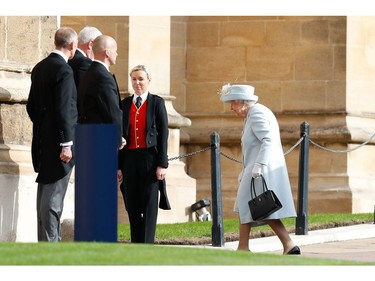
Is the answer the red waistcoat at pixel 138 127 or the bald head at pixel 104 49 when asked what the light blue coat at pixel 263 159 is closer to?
the red waistcoat at pixel 138 127

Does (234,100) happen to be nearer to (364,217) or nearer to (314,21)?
(364,217)

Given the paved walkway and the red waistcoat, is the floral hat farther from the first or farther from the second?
the paved walkway

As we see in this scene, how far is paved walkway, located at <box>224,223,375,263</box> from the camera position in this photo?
15.2m

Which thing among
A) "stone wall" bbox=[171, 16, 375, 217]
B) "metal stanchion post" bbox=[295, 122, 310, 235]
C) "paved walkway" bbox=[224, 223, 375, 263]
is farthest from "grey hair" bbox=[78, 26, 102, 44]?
"stone wall" bbox=[171, 16, 375, 217]

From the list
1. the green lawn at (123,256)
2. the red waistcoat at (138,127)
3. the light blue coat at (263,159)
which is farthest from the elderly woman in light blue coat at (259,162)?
the green lawn at (123,256)

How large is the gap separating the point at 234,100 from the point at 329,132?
8791 millimetres

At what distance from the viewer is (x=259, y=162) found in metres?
14.3

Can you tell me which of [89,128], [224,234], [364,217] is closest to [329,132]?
[364,217]

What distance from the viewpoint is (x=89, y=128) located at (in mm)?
11609

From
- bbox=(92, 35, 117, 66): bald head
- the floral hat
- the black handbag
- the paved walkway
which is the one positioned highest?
bbox=(92, 35, 117, 66): bald head

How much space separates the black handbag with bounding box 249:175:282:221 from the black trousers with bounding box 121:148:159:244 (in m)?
0.86

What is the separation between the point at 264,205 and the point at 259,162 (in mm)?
384

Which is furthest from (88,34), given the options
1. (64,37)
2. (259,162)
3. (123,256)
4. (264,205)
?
(123,256)

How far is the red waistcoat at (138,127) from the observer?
46.8 ft
